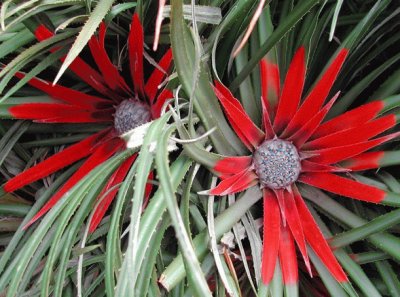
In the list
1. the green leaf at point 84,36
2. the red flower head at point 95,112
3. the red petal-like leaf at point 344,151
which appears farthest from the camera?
the red flower head at point 95,112

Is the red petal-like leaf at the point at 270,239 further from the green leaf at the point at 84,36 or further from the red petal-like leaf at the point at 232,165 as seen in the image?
the green leaf at the point at 84,36

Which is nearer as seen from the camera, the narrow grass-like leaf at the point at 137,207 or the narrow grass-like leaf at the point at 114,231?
the narrow grass-like leaf at the point at 137,207

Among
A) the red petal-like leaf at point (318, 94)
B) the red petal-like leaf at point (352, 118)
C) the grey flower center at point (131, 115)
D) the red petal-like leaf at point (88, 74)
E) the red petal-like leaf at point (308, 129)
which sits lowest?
the red petal-like leaf at point (308, 129)

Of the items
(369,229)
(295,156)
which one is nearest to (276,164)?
(295,156)

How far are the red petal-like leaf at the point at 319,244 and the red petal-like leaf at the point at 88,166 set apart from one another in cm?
29

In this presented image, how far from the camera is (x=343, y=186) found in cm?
70

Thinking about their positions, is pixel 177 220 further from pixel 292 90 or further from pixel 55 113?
pixel 55 113

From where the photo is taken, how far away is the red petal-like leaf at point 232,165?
0.68 meters

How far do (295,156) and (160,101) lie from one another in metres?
0.19

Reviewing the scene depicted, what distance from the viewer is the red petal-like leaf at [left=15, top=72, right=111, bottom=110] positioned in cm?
81

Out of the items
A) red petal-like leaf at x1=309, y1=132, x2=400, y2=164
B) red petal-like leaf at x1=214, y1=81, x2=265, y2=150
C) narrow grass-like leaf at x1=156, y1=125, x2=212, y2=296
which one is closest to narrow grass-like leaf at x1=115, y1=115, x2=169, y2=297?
narrow grass-like leaf at x1=156, y1=125, x2=212, y2=296

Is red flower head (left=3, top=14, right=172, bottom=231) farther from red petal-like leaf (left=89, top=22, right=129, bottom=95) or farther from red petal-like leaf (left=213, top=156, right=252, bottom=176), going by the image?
red petal-like leaf (left=213, top=156, right=252, bottom=176)

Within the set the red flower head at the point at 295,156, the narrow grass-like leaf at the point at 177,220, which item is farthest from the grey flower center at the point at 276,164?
the narrow grass-like leaf at the point at 177,220

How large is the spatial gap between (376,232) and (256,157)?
17cm
